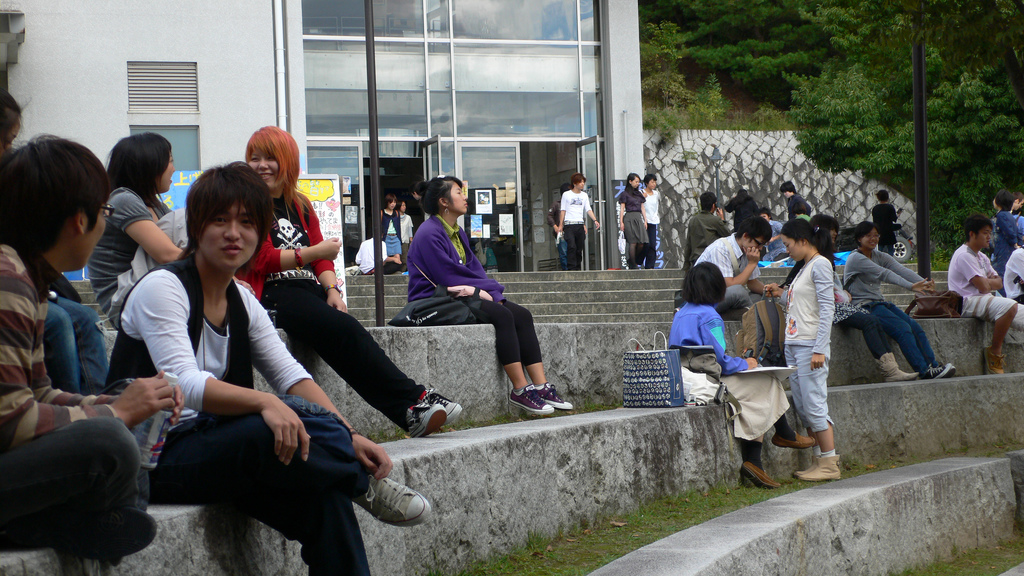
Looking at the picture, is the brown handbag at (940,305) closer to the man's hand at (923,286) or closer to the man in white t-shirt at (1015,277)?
the man's hand at (923,286)

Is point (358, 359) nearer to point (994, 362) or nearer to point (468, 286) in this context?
point (468, 286)

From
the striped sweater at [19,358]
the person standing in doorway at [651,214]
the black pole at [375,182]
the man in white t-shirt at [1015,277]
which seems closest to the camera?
the striped sweater at [19,358]

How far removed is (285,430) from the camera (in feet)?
9.20

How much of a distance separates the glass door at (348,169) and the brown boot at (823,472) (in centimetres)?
1309

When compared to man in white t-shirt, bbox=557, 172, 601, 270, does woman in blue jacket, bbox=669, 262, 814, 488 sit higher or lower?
lower

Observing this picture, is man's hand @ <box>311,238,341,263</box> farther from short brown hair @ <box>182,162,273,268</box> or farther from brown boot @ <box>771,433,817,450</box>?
brown boot @ <box>771,433,817,450</box>

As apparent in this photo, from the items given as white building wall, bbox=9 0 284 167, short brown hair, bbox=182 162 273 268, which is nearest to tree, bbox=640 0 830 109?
white building wall, bbox=9 0 284 167

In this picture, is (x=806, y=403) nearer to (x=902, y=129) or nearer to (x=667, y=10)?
(x=902, y=129)

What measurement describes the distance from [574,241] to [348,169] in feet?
17.1

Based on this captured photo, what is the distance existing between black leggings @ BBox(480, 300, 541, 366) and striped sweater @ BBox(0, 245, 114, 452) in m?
3.99

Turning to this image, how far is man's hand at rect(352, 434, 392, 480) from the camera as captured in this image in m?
3.14

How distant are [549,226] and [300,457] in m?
19.0

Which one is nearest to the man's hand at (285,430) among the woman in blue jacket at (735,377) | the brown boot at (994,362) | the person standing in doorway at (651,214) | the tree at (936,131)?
the woman in blue jacket at (735,377)

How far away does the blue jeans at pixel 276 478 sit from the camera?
286 cm
